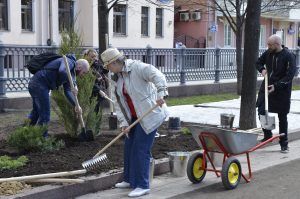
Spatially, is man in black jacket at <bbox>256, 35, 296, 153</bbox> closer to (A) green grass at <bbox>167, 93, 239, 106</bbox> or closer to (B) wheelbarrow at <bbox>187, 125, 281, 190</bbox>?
(B) wheelbarrow at <bbox>187, 125, 281, 190</bbox>

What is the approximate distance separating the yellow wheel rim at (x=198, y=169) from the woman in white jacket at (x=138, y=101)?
32.4 inches

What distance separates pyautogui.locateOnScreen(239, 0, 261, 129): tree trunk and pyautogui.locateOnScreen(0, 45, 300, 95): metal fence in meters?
5.89

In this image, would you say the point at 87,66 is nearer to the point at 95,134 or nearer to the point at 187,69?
the point at 95,134

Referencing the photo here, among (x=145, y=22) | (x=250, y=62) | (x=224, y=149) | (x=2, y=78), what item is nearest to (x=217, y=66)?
(x=2, y=78)

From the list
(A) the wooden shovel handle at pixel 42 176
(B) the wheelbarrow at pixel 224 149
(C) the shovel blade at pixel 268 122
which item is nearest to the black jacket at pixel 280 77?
(C) the shovel blade at pixel 268 122

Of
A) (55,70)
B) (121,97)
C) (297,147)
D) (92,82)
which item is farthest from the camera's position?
(297,147)

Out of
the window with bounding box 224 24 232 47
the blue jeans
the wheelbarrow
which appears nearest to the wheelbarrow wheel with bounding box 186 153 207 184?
the wheelbarrow

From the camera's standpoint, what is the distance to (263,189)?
7016 millimetres

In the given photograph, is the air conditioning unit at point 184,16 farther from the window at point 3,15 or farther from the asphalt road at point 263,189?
the asphalt road at point 263,189

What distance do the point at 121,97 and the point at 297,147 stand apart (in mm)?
4594

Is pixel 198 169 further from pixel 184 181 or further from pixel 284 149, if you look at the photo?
pixel 284 149

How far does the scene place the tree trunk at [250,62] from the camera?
10.3 m

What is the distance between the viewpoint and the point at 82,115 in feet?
28.8

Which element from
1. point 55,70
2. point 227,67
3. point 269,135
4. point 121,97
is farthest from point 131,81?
point 227,67
